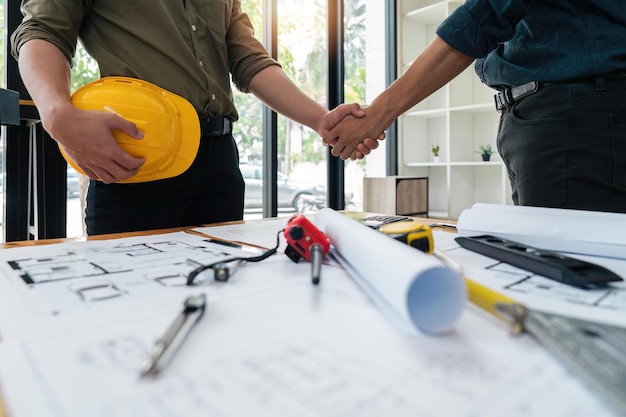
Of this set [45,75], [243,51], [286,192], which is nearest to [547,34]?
[243,51]

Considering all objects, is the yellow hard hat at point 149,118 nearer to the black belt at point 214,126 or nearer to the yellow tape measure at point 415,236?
the black belt at point 214,126

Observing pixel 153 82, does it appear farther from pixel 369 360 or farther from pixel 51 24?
pixel 369 360

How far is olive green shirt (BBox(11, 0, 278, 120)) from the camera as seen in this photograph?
0.82m

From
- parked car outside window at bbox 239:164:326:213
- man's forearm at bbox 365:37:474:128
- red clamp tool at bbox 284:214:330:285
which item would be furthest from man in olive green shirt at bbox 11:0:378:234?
parked car outside window at bbox 239:164:326:213

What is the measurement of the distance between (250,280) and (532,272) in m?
0.31

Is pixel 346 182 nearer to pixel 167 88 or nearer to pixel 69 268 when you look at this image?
pixel 167 88

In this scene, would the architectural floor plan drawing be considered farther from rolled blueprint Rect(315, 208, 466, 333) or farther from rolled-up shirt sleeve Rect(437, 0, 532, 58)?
rolled-up shirt sleeve Rect(437, 0, 532, 58)

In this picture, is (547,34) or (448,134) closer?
(547,34)

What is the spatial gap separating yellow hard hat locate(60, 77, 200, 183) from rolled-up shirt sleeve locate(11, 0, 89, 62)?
137 millimetres

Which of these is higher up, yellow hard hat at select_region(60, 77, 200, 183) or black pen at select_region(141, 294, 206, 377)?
yellow hard hat at select_region(60, 77, 200, 183)

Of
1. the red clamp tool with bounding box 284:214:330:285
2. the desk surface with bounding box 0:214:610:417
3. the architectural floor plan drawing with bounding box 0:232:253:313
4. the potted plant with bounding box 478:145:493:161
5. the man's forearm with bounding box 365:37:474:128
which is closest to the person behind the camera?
the desk surface with bounding box 0:214:610:417

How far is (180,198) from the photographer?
0.95 meters

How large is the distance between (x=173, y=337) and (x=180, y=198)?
27.6 inches

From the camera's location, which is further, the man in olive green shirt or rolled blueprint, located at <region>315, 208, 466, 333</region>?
the man in olive green shirt
